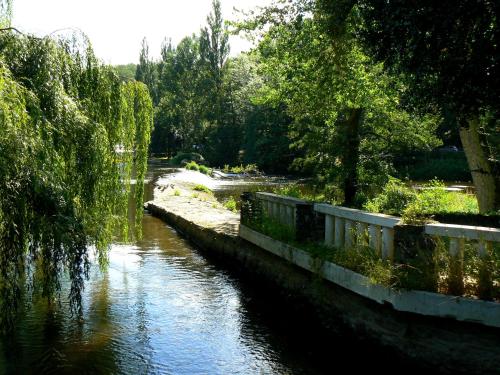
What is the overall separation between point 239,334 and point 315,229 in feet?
Result: 7.59

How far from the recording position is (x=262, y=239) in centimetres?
1085

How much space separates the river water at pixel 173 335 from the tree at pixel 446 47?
14.0ft

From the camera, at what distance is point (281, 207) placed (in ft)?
35.2

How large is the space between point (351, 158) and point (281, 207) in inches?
118

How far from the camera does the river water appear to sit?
23.1 feet

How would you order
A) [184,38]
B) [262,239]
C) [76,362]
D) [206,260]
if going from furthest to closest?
[184,38] < [206,260] < [262,239] < [76,362]

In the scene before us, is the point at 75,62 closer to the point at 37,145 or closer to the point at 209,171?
the point at 37,145

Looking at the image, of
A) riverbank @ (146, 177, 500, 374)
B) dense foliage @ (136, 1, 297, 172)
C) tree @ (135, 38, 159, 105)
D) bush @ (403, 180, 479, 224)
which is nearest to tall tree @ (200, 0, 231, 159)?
dense foliage @ (136, 1, 297, 172)

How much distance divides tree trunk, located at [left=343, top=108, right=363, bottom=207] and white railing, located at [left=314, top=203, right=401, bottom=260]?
3.90 m

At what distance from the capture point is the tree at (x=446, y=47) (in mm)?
7703

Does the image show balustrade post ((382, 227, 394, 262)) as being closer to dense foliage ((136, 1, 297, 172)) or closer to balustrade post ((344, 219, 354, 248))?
balustrade post ((344, 219, 354, 248))

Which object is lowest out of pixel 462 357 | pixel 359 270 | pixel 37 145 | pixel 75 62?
pixel 462 357

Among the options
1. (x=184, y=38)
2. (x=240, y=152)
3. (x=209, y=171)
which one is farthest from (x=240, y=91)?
(x=184, y=38)

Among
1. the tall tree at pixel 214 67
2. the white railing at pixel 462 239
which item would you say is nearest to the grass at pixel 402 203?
the white railing at pixel 462 239
